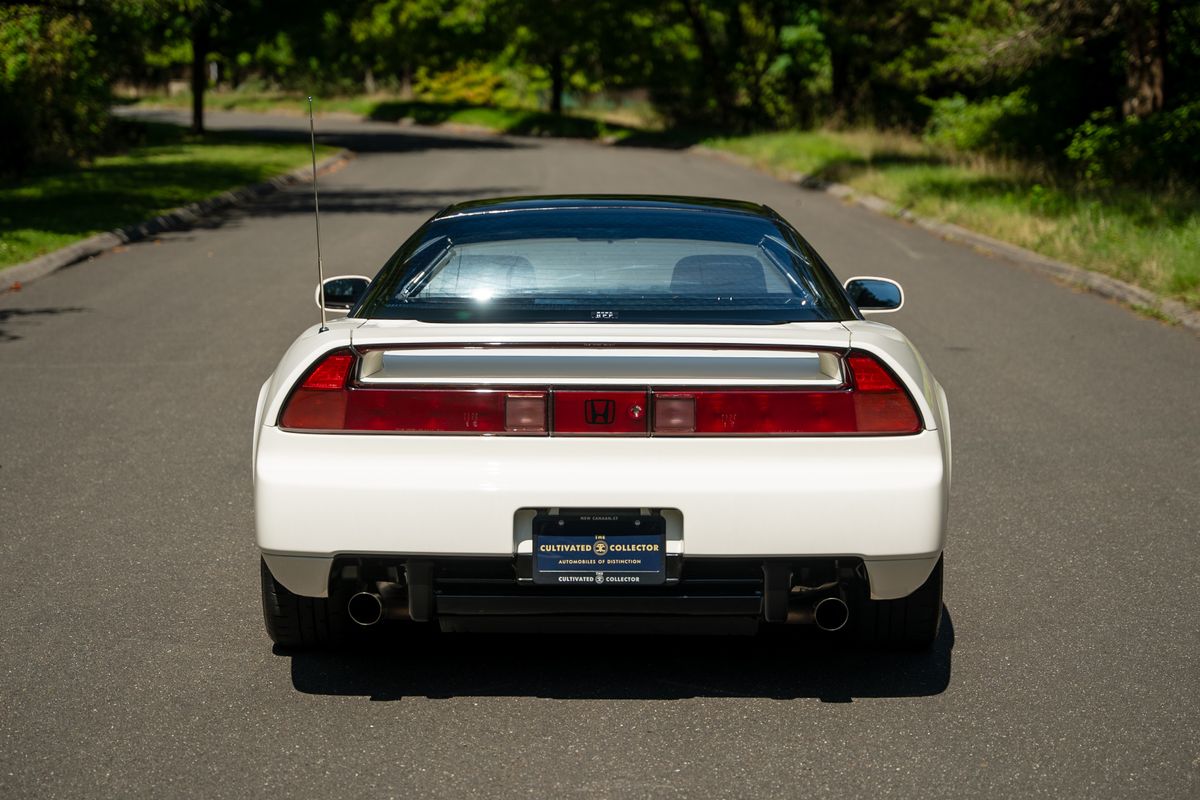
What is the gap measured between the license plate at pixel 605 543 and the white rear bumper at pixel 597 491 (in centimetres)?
5

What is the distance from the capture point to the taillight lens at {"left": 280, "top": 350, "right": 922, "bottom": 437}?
154 inches

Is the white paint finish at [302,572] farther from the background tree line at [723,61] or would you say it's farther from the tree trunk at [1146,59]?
the tree trunk at [1146,59]

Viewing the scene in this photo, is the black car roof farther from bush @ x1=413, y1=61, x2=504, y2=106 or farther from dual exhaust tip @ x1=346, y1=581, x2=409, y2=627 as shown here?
bush @ x1=413, y1=61, x2=504, y2=106

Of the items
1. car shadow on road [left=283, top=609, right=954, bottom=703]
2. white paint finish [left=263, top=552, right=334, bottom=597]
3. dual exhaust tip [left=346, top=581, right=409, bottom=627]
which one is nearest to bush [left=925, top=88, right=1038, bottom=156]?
car shadow on road [left=283, top=609, right=954, bottom=703]

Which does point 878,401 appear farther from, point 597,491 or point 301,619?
point 301,619

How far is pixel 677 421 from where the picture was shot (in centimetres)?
391

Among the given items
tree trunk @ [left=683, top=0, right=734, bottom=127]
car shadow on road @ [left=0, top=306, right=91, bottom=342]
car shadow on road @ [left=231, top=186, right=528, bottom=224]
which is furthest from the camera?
tree trunk @ [left=683, top=0, right=734, bottom=127]

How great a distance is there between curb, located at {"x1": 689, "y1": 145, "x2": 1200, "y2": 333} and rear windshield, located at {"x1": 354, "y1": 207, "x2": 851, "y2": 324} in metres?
7.89

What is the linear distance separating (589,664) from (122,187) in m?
20.2

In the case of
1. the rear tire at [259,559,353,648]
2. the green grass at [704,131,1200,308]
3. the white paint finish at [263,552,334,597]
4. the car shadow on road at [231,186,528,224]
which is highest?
the white paint finish at [263,552,334,597]

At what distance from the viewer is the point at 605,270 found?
194 inches

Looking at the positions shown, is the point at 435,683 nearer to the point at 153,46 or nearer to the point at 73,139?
the point at 73,139

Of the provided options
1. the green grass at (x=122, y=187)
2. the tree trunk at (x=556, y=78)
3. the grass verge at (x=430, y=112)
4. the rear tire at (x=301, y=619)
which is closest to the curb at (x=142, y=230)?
the green grass at (x=122, y=187)

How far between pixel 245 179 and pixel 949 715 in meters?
23.5
